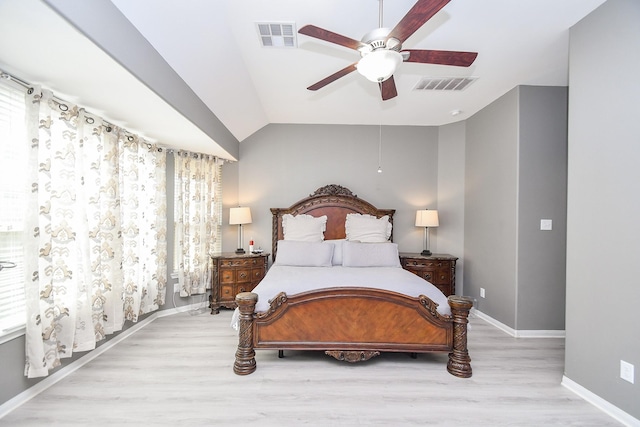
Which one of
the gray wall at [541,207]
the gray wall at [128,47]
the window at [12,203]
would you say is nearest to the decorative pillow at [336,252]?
the gray wall at [541,207]

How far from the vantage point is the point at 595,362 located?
1.96 meters

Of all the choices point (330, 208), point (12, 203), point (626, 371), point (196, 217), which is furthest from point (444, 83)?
point (12, 203)

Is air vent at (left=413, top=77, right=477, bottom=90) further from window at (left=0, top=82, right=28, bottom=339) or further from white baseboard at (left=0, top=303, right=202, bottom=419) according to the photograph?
white baseboard at (left=0, top=303, right=202, bottom=419)

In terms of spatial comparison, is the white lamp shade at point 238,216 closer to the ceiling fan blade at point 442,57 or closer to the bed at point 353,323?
the bed at point 353,323

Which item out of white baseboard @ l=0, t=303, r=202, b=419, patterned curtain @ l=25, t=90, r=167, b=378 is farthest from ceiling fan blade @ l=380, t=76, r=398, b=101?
white baseboard @ l=0, t=303, r=202, b=419

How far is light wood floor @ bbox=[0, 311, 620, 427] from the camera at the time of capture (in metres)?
1.80

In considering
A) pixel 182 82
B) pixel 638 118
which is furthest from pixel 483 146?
pixel 182 82

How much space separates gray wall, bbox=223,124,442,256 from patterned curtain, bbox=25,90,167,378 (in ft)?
5.06

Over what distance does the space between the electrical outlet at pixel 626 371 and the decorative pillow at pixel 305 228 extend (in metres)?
3.00

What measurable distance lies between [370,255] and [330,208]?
3.74 ft

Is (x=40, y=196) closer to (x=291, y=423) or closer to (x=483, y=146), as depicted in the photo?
(x=291, y=423)

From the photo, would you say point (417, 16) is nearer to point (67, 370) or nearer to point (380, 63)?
point (380, 63)

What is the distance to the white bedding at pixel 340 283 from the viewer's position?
2.42 metres

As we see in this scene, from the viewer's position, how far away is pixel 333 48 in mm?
2387
